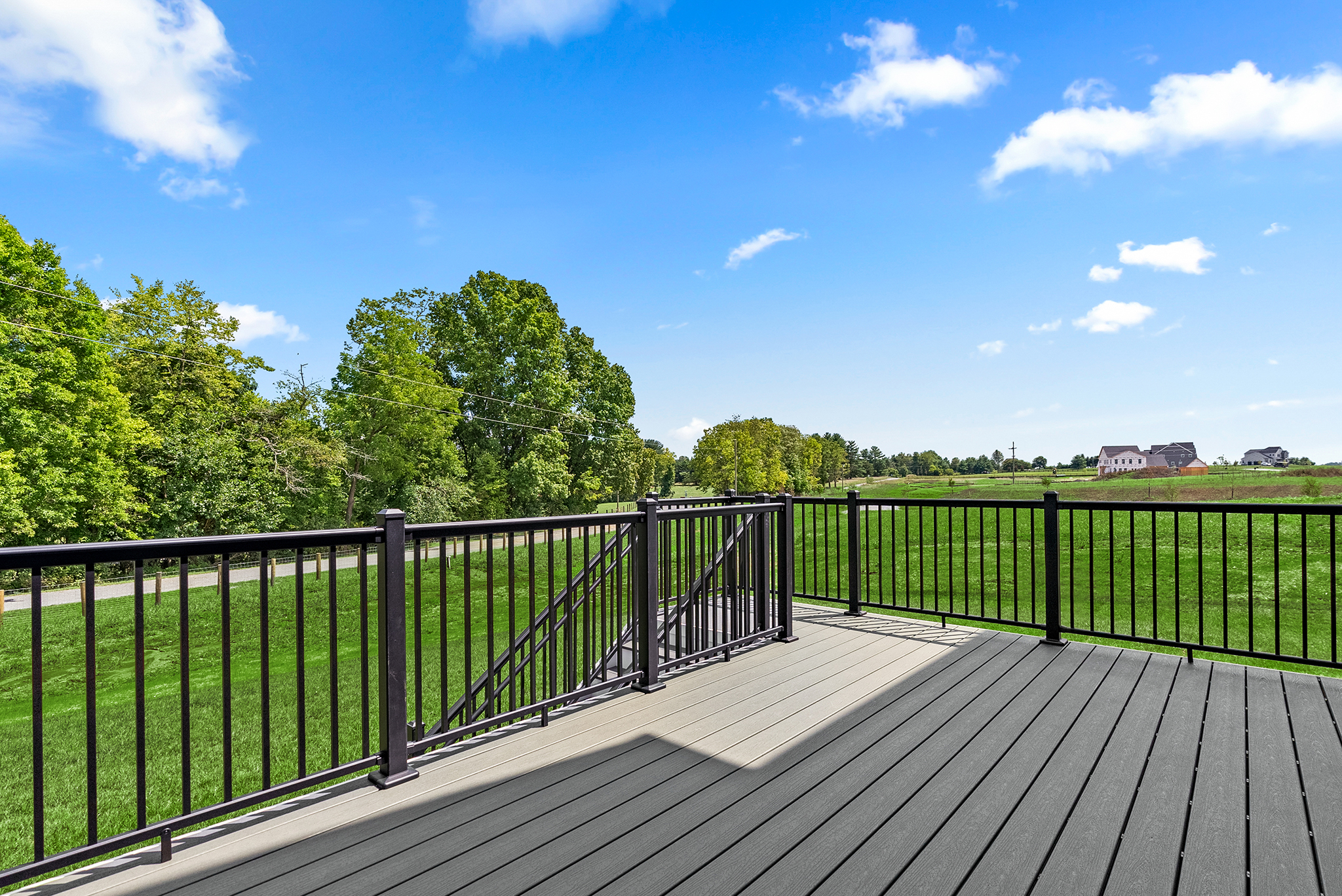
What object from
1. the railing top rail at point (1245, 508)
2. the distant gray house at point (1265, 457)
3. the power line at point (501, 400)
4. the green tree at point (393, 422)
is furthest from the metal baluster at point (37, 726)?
the distant gray house at point (1265, 457)

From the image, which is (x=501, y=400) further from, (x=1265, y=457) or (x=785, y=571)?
(x=1265, y=457)

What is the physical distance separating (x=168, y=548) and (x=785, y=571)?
331 cm

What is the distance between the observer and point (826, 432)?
7494 centimetres

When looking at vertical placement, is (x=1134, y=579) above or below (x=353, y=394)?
below

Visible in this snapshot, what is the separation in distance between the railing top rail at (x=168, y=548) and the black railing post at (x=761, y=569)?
2.47 metres

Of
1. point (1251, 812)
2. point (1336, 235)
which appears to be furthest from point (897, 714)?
point (1336, 235)

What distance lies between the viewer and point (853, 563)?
484 centimetres

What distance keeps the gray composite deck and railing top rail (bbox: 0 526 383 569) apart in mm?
854

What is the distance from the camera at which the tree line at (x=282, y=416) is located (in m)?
15.4

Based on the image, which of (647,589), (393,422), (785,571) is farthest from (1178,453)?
(647,589)

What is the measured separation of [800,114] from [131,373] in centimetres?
2189

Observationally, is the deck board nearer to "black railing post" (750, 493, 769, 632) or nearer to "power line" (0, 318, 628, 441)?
"black railing post" (750, 493, 769, 632)

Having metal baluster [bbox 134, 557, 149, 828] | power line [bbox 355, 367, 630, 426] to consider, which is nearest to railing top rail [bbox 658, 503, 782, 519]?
metal baluster [bbox 134, 557, 149, 828]

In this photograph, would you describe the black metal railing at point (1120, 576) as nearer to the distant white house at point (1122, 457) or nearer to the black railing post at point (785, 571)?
the black railing post at point (785, 571)
